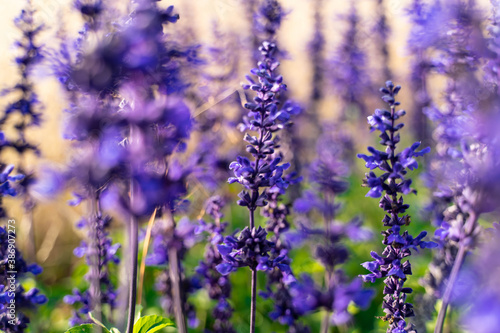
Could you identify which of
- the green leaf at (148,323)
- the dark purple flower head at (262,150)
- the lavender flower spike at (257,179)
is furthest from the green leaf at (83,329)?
the dark purple flower head at (262,150)

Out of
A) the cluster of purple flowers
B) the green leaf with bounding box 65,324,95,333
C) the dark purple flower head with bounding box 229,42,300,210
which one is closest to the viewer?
the dark purple flower head with bounding box 229,42,300,210

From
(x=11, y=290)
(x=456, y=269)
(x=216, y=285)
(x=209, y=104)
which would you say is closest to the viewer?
(x=456, y=269)

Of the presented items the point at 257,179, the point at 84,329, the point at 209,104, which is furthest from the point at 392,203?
the point at 209,104

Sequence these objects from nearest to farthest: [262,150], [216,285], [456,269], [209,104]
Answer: [456,269] → [262,150] → [216,285] → [209,104]

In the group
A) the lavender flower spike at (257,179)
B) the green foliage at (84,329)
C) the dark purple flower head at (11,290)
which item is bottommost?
the green foliage at (84,329)

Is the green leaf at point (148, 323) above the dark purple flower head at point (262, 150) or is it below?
below

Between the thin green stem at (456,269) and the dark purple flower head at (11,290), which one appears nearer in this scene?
the thin green stem at (456,269)

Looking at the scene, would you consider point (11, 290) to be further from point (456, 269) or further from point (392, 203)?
point (456, 269)

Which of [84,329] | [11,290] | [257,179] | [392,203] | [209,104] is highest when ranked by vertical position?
[209,104]

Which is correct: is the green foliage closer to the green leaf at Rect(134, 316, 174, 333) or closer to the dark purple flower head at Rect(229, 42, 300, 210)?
the green leaf at Rect(134, 316, 174, 333)

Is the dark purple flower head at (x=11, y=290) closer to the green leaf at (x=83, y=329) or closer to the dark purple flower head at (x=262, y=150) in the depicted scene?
the green leaf at (x=83, y=329)

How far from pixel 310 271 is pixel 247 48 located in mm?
2833

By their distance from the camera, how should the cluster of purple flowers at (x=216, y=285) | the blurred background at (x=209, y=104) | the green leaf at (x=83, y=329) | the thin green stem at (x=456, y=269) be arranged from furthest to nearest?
1. the blurred background at (x=209, y=104)
2. the cluster of purple flowers at (x=216, y=285)
3. the green leaf at (x=83, y=329)
4. the thin green stem at (x=456, y=269)

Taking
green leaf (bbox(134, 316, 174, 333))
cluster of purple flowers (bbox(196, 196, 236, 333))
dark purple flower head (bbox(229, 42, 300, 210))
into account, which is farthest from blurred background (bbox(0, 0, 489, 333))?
green leaf (bbox(134, 316, 174, 333))
